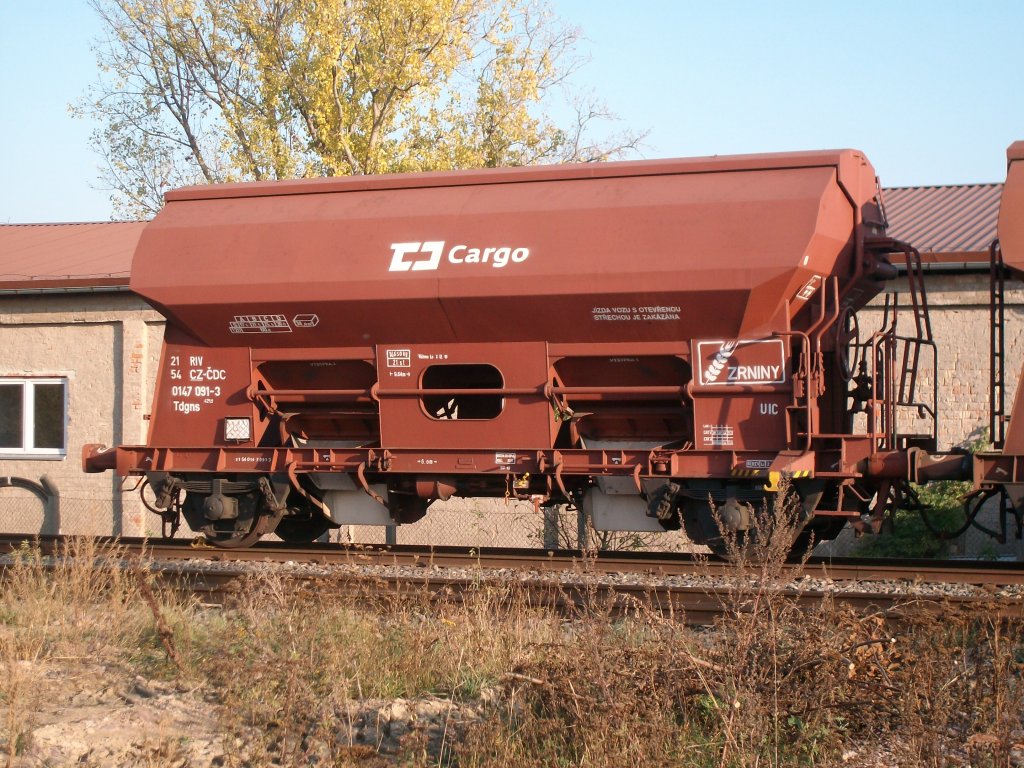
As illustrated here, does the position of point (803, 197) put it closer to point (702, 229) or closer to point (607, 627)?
point (702, 229)

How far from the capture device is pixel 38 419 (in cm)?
1695

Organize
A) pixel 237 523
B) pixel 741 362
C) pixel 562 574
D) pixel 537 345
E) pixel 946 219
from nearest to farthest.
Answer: pixel 562 574 → pixel 741 362 → pixel 537 345 → pixel 237 523 → pixel 946 219

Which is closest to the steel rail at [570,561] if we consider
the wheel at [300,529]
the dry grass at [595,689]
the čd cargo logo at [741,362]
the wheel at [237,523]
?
the wheel at [237,523]

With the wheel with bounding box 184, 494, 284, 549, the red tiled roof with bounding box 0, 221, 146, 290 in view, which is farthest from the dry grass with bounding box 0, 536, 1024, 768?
the red tiled roof with bounding box 0, 221, 146, 290

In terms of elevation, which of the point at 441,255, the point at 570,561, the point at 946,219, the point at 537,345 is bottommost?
the point at 570,561

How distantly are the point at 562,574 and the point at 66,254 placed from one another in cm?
1425

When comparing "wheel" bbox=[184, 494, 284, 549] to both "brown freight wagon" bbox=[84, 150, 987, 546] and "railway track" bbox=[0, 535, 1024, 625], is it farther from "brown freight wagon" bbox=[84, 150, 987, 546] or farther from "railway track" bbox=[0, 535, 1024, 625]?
"railway track" bbox=[0, 535, 1024, 625]

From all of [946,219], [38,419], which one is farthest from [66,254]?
[946,219]

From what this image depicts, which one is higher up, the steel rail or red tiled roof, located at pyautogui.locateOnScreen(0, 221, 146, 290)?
red tiled roof, located at pyautogui.locateOnScreen(0, 221, 146, 290)

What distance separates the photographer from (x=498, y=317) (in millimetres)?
9430

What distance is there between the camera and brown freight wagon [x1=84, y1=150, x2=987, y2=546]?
352 inches

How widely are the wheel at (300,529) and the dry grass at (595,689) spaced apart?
530 centimetres

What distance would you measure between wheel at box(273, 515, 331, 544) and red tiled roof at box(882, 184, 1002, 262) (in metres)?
8.41

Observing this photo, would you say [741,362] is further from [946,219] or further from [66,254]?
[66,254]
